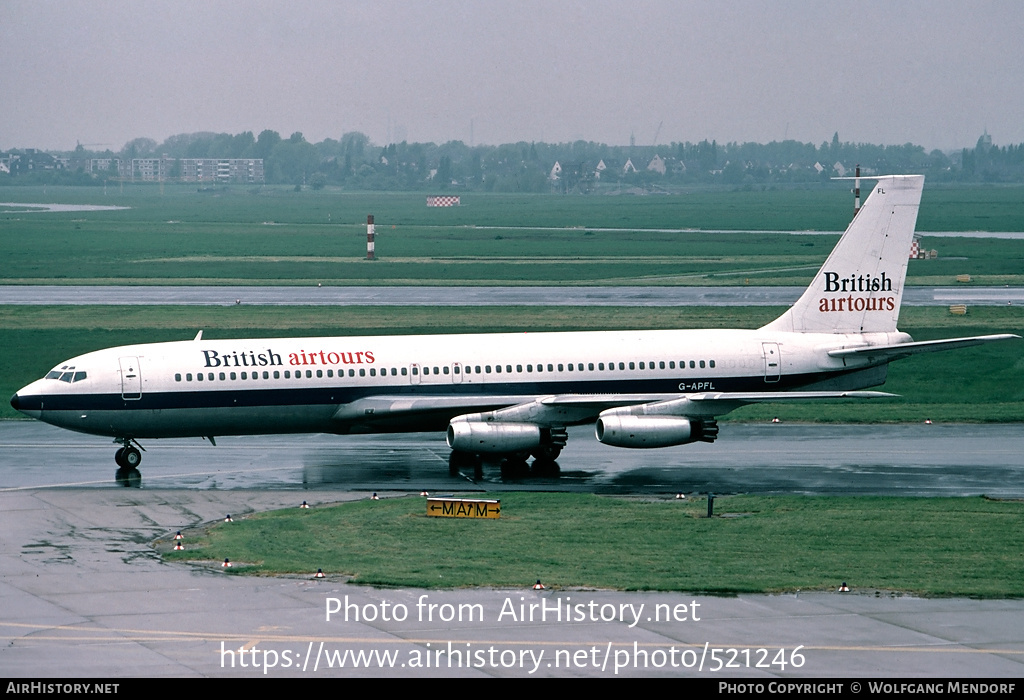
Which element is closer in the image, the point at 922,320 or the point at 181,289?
the point at 922,320

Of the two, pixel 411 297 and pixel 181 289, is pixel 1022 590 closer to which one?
pixel 411 297

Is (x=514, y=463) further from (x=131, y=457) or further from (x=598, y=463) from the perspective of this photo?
(x=131, y=457)

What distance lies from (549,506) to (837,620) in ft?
43.2

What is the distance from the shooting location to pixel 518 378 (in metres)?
46.6

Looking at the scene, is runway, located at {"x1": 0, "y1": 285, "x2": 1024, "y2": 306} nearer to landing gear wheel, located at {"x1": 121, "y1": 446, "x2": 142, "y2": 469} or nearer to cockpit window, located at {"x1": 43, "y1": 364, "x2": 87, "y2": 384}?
landing gear wheel, located at {"x1": 121, "y1": 446, "x2": 142, "y2": 469}

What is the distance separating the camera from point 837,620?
2675 centimetres

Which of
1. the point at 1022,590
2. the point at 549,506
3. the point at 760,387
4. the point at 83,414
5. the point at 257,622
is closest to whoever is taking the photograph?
the point at 257,622

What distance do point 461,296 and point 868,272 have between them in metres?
52.3

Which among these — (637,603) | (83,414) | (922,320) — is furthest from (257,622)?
(922,320)

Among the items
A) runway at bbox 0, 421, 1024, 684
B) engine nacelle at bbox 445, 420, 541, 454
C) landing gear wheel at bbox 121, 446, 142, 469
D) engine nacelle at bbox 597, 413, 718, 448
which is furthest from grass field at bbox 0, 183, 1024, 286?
runway at bbox 0, 421, 1024, 684

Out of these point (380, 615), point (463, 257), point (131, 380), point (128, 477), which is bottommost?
point (128, 477)

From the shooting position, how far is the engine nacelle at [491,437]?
4347 centimetres

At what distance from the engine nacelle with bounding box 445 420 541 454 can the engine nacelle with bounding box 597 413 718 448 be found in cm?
236

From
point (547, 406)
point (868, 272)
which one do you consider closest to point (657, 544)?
point (547, 406)
